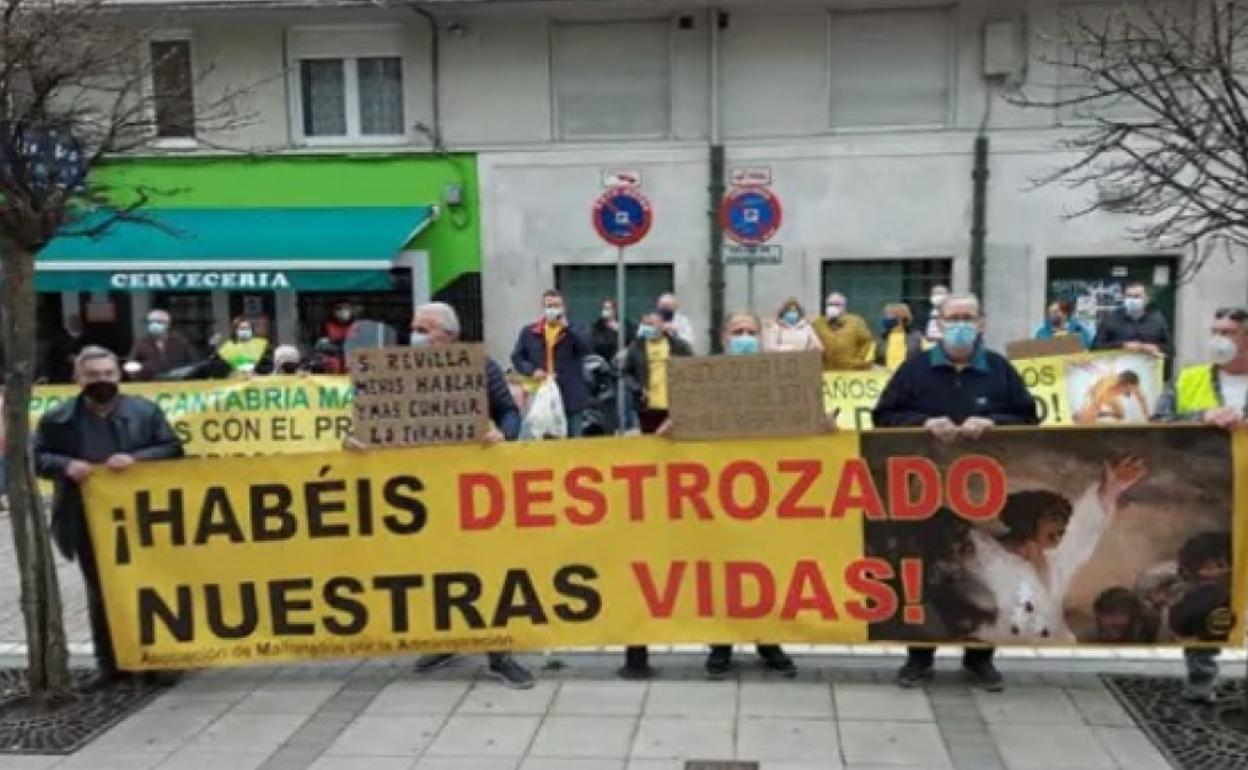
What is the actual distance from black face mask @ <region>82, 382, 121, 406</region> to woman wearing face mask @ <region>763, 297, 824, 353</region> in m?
6.84

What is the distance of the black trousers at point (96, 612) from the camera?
5.82 metres

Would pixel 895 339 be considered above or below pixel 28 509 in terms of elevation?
above

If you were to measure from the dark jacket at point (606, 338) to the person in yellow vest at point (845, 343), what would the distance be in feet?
7.10

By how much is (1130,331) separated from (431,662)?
9311 millimetres

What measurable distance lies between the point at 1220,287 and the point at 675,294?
723 centimetres

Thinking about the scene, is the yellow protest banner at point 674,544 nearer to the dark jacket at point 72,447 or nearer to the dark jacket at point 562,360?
the dark jacket at point 72,447

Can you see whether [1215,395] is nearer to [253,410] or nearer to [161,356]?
[253,410]

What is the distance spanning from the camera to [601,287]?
16.8m

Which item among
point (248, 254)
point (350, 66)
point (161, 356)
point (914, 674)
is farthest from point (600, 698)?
point (350, 66)

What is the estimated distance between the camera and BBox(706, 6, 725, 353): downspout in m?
15.9

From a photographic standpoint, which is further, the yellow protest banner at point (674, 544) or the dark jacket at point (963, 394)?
the dark jacket at point (963, 394)

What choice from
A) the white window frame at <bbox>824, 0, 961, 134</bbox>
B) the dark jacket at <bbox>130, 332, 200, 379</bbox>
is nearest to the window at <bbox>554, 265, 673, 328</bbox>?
the white window frame at <bbox>824, 0, 961, 134</bbox>

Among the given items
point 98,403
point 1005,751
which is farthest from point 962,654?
point 98,403

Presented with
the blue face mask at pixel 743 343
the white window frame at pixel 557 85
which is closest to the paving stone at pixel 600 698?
the blue face mask at pixel 743 343
